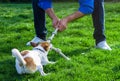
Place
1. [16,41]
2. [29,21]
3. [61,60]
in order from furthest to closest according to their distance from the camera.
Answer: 1. [29,21]
2. [16,41]
3. [61,60]

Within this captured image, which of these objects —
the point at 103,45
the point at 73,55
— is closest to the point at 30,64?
the point at 73,55

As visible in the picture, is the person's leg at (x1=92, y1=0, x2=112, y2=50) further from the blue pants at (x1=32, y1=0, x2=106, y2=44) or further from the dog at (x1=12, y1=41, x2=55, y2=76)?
the dog at (x1=12, y1=41, x2=55, y2=76)

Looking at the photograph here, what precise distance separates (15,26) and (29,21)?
1.28 m

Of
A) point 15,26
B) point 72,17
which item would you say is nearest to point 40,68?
point 72,17

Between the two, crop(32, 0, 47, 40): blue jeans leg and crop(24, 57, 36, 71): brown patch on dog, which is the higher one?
crop(24, 57, 36, 71): brown patch on dog

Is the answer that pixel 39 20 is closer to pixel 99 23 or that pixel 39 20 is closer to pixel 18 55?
pixel 99 23

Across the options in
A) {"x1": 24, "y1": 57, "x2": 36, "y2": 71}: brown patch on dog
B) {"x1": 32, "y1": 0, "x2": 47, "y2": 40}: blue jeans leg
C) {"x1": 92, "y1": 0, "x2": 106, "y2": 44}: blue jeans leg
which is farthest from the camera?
{"x1": 32, "y1": 0, "x2": 47, "y2": 40}: blue jeans leg

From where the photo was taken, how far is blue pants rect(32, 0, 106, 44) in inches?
267

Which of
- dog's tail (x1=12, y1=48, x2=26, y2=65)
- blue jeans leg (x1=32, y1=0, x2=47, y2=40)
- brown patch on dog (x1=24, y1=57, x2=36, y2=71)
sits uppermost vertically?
dog's tail (x1=12, y1=48, x2=26, y2=65)

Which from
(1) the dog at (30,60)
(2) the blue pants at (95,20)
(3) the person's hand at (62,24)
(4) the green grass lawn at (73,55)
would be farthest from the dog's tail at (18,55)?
(2) the blue pants at (95,20)

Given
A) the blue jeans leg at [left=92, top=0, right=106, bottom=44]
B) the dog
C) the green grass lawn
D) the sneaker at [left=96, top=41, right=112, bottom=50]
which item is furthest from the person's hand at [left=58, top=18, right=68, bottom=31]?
the sneaker at [left=96, top=41, right=112, bottom=50]

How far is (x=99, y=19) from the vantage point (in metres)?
6.81

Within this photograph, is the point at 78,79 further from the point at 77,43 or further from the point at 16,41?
the point at 16,41

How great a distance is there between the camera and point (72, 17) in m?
5.36
